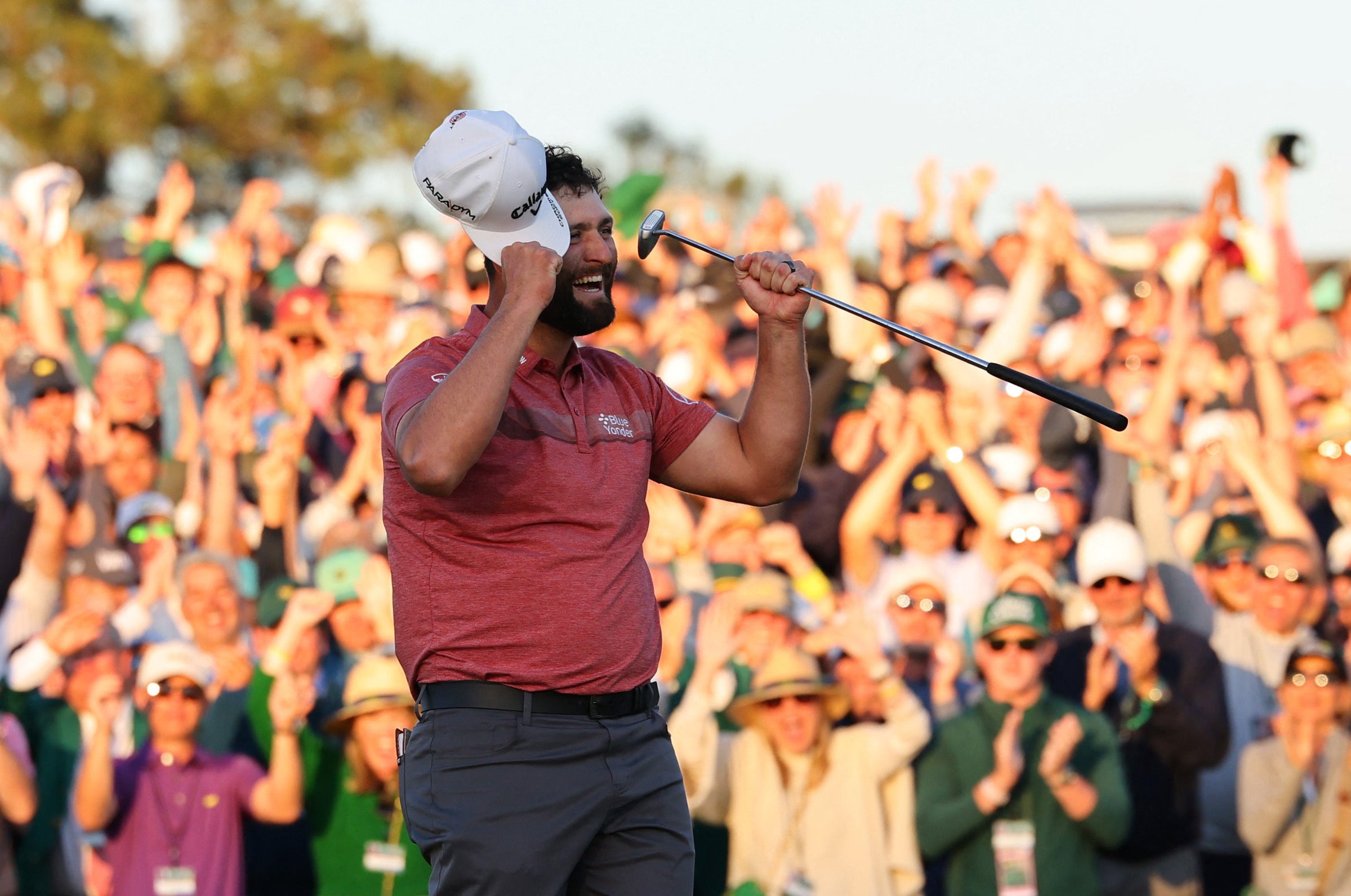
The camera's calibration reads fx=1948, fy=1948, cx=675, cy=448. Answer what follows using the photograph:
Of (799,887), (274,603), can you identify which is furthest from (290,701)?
(799,887)

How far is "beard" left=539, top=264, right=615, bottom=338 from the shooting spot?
145 inches

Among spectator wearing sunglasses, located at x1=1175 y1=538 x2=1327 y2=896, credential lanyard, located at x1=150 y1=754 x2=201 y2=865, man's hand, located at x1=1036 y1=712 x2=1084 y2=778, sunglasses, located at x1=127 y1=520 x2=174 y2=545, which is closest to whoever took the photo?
man's hand, located at x1=1036 y1=712 x2=1084 y2=778

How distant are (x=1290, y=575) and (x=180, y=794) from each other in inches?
157

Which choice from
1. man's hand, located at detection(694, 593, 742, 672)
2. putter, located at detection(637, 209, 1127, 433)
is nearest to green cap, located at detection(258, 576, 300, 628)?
man's hand, located at detection(694, 593, 742, 672)

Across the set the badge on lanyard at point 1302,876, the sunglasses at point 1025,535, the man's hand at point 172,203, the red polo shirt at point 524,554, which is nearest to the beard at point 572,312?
the red polo shirt at point 524,554

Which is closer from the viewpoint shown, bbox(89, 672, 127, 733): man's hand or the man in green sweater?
the man in green sweater

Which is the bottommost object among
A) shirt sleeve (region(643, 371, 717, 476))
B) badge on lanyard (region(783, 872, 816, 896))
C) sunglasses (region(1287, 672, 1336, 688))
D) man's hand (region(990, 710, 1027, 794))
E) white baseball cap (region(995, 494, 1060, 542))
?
badge on lanyard (region(783, 872, 816, 896))

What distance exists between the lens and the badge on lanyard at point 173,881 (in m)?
6.38

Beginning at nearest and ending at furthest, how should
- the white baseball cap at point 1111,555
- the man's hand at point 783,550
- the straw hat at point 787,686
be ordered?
the straw hat at point 787,686, the white baseball cap at point 1111,555, the man's hand at point 783,550

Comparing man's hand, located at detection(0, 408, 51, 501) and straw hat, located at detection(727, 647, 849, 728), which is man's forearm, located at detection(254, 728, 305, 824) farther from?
man's hand, located at detection(0, 408, 51, 501)

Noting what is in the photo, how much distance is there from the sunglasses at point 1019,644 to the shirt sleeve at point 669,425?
2706mm

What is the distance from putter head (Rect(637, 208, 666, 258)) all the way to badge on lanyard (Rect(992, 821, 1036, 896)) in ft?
9.47

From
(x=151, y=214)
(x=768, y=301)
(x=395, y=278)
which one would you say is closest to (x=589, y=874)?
(x=768, y=301)

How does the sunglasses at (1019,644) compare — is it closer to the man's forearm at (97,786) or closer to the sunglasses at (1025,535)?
the sunglasses at (1025,535)
